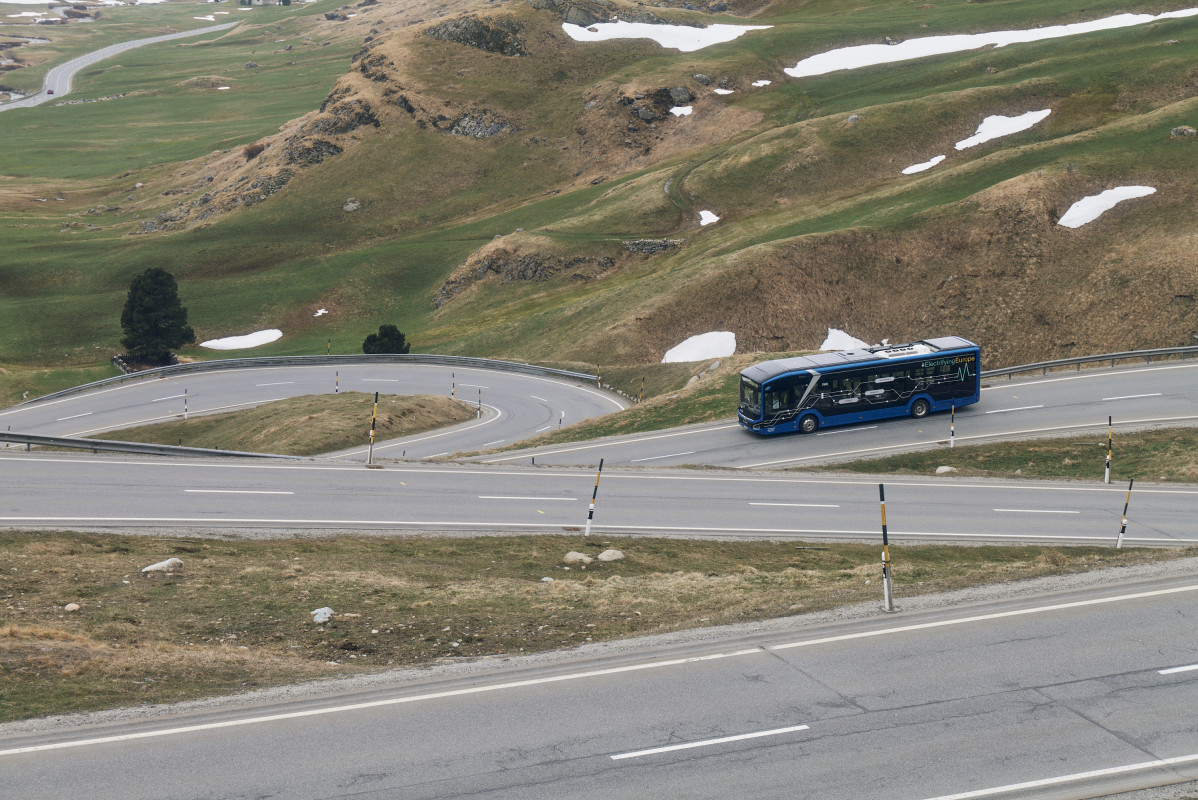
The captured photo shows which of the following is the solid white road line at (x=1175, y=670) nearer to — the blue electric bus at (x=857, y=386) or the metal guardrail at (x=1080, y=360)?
the blue electric bus at (x=857, y=386)

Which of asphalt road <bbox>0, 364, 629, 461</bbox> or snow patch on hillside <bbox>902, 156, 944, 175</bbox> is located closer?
asphalt road <bbox>0, 364, 629, 461</bbox>

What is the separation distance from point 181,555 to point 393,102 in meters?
98.3

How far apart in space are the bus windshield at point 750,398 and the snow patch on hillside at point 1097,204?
32502 mm

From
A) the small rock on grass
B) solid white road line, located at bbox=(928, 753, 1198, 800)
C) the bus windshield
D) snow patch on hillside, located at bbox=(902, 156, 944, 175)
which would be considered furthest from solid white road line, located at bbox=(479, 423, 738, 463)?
snow patch on hillside, located at bbox=(902, 156, 944, 175)

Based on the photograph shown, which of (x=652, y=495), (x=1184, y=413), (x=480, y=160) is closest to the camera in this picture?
(x=652, y=495)

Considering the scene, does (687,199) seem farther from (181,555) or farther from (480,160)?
(181,555)

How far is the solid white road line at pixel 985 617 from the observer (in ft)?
51.1

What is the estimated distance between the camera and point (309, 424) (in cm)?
4409

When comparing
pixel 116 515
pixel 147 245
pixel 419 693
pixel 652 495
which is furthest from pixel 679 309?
pixel 147 245

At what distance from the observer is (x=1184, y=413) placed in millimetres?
36188

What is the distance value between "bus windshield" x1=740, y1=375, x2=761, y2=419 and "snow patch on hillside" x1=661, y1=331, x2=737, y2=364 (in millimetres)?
20197

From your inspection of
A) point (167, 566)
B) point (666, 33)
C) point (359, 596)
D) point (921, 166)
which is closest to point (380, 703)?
point (359, 596)

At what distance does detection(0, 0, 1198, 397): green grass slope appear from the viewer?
2295 inches

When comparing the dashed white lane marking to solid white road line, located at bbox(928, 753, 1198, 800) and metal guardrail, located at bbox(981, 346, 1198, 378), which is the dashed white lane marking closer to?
metal guardrail, located at bbox(981, 346, 1198, 378)
